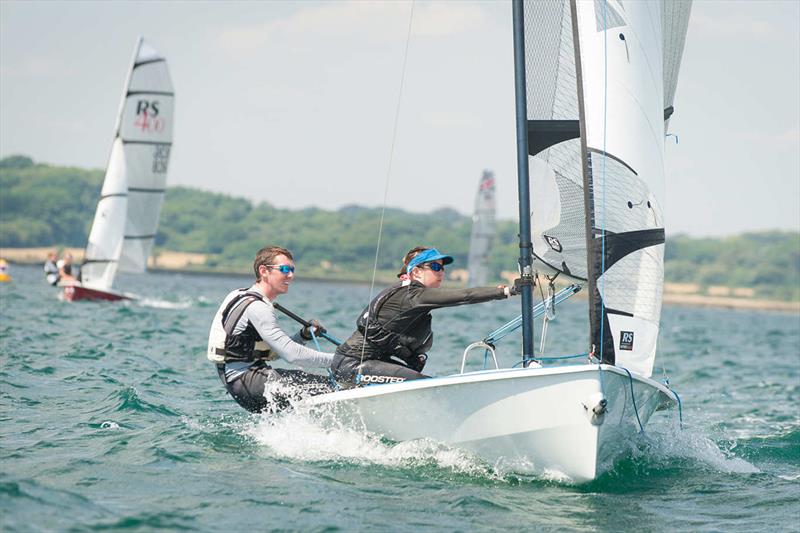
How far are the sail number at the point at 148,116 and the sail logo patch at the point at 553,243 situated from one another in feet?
72.9

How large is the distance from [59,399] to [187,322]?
11887 mm

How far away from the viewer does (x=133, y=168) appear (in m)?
27.8

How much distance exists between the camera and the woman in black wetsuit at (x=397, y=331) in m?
6.91

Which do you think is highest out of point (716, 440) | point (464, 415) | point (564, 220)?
point (564, 220)

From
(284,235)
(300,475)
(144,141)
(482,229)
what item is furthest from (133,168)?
(284,235)

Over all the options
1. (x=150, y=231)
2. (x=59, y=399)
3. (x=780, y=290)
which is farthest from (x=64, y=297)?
(x=780, y=290)

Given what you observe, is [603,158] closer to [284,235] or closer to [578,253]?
[578,253]

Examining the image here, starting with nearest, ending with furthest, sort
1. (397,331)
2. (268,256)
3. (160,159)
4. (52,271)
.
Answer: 1. (397,331)
2. (268,256)
3. (52,271)
4. (160,159)

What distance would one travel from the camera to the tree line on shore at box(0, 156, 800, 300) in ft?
368

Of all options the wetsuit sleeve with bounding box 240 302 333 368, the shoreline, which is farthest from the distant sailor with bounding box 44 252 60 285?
the shoreline

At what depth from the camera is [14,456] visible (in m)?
6.47

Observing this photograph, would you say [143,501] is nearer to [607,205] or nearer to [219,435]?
[219,435]

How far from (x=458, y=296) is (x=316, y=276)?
348ft

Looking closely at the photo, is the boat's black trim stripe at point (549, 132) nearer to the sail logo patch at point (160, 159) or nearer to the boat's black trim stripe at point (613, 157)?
the boat's black trim stripe at point (613, 157)
